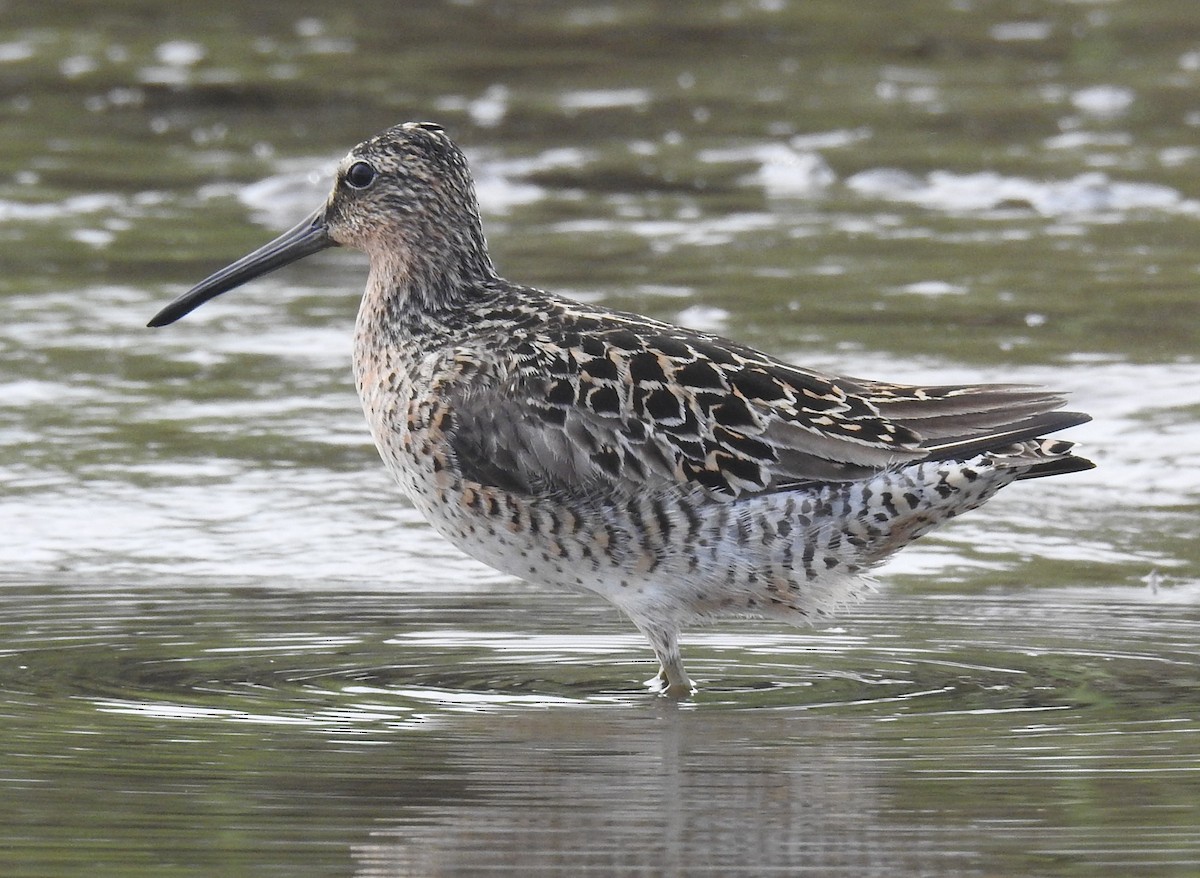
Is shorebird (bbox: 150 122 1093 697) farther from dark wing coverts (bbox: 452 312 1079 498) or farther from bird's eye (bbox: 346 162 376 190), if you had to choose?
bird's eye (bbox: 346 162 376 190)

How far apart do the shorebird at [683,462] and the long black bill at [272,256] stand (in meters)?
1.18

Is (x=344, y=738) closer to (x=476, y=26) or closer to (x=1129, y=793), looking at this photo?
(x=1129, y=793)

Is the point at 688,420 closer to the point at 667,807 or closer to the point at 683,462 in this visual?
the point at 683,462

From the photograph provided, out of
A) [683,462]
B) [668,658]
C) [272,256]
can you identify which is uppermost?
[272,256]

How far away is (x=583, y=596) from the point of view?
29.2ft

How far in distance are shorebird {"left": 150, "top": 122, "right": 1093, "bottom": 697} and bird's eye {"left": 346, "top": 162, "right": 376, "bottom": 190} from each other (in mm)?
1022

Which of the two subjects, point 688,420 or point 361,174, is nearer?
point 688,420

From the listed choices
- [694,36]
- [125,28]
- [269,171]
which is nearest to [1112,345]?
[269,171]

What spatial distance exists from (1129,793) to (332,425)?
18.2ft

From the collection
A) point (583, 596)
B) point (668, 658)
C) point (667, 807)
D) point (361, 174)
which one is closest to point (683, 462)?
point (668, 658)

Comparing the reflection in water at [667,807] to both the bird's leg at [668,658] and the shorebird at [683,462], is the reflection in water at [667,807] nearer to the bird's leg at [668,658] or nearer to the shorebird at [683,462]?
the bird's leg at [668,658]

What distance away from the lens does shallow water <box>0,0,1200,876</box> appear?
5.96m

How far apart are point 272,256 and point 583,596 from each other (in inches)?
69.6

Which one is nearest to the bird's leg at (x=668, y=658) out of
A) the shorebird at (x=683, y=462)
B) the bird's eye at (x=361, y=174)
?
the shorebird at (x=683, y=462)
